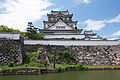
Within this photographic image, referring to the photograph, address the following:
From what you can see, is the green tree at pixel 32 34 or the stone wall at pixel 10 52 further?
the green tree at pixel 32 34

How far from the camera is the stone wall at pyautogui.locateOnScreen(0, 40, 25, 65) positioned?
13.3 metres

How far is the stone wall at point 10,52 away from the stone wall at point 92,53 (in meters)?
2.70

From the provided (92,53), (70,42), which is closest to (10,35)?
(70,42)

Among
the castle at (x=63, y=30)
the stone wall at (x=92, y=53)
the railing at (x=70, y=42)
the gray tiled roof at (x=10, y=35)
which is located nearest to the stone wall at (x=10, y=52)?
the gray tiled roof at (x=10, y=35)

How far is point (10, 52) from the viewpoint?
45.5 ft

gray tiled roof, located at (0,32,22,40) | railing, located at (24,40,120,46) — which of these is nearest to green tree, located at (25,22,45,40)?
railing, located at (24,40,120,46)

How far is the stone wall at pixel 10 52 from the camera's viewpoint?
43.7 feet

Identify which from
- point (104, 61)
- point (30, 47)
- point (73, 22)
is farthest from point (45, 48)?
point (73, 22)

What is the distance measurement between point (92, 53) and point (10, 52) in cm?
1311

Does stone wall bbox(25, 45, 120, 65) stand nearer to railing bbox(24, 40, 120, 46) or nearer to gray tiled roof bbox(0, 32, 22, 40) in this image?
railing bbox(24, 40, 120, 46)

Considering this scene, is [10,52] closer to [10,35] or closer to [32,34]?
[10,35]

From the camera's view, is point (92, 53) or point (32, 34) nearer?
point (92, 53)

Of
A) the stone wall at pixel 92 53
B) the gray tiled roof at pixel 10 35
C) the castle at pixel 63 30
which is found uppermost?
the castle at pixel 63 30

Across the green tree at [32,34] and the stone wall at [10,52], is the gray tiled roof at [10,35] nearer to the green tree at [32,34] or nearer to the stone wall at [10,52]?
the stone wall at [10,52]
